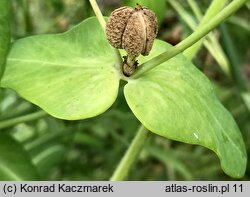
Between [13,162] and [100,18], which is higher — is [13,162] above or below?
below

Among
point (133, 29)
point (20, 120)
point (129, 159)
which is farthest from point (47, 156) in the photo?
point (133, 29)

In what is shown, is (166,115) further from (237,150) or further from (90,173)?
(90,173)

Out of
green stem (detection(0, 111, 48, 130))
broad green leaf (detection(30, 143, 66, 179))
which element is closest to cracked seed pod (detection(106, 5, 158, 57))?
green stem (detection(0, 111, 48, 130))

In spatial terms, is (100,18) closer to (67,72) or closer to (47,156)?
(67,72)

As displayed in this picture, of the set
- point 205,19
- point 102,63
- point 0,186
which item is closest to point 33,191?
point 0,186

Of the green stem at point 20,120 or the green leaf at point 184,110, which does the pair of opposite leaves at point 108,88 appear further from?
the green stem at point 20,120

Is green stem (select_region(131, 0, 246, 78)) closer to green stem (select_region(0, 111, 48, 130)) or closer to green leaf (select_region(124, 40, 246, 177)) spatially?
green leaf (select_region(124, 40, 246, 177))
